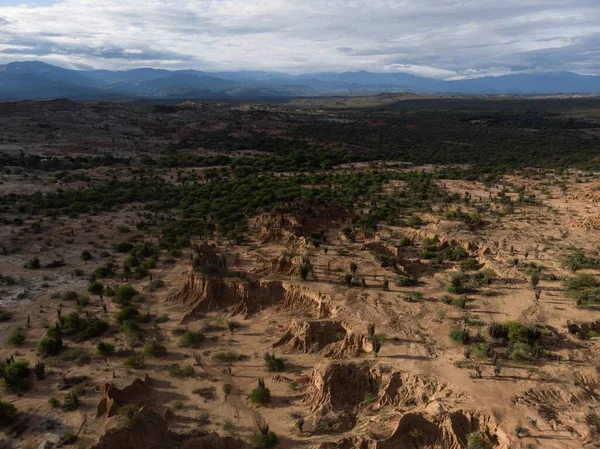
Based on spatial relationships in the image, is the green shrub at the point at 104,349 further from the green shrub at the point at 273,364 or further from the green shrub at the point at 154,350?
the green shrub at the point at 273,364

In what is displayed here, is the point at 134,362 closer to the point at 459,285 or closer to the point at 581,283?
the point at 459,285

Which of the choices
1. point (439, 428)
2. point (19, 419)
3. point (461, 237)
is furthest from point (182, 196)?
point (439, 428)

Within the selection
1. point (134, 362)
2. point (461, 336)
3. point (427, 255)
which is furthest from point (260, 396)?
point (427, 255)

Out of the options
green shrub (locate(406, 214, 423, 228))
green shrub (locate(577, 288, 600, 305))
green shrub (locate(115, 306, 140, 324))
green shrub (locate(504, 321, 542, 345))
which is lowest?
green shrub (locate(115, 306, 140, 324))

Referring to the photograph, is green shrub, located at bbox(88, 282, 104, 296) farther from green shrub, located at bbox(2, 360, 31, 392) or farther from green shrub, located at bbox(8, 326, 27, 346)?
green shrub, located at bbox(2, 360, 31, 392)

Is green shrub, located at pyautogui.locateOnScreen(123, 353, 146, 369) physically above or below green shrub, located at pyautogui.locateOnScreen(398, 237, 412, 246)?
below

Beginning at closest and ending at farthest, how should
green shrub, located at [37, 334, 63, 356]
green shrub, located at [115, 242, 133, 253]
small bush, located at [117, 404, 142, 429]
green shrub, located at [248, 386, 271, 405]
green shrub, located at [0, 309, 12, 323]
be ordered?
small bush, located at [117, 404, 142, 429] → green shrub, located at [248, 386, 271, 405] → green shrub, located at [37, 334, 63, 356] → green shrub, located at [0, 309, 12, 323] → green shrub, located at [115, 242, 133, 253]

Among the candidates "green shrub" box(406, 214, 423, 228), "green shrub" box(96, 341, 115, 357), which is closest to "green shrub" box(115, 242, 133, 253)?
"green shrub" box(96, 341, 115, 357)
